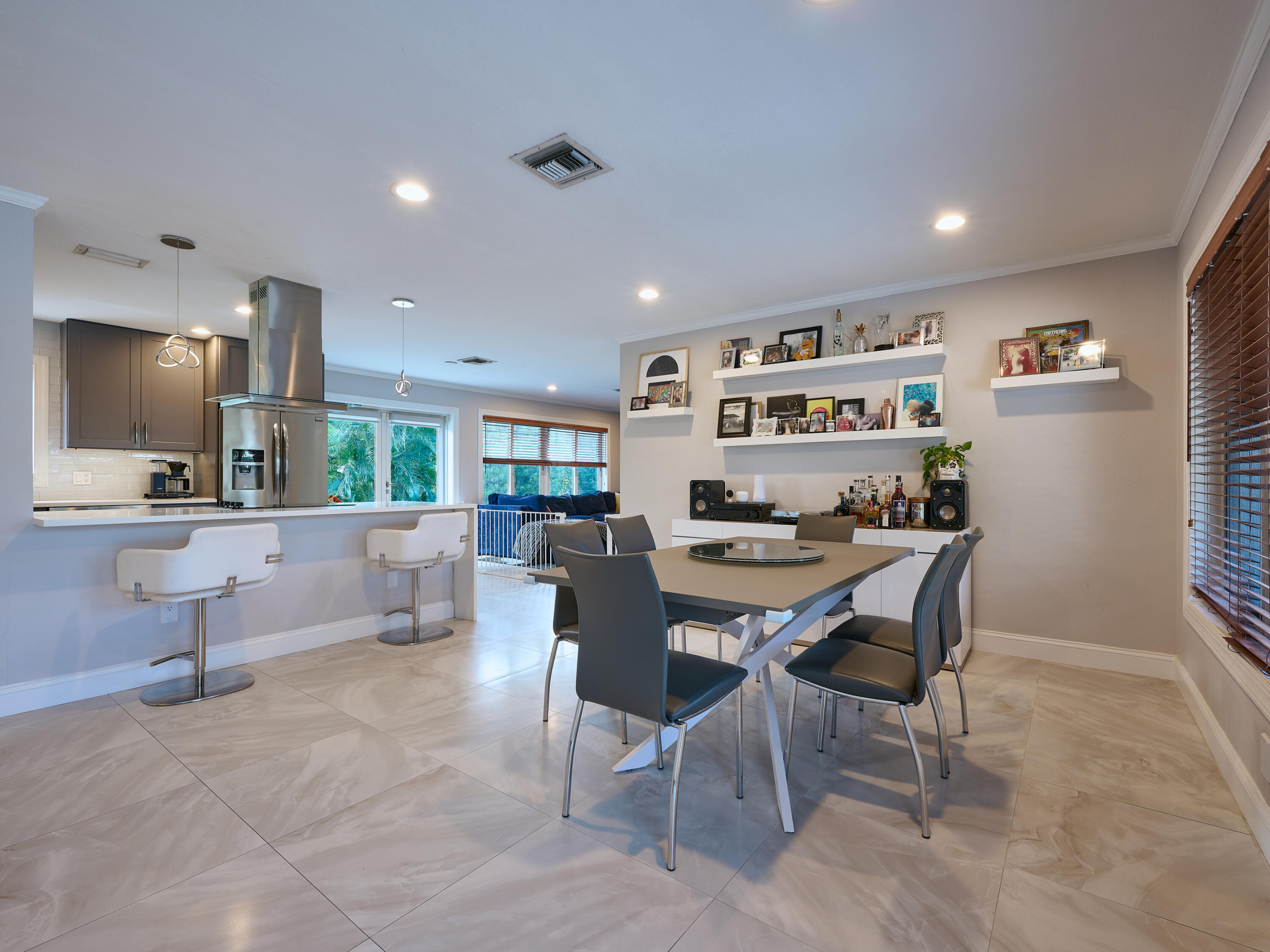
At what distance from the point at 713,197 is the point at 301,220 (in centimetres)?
211

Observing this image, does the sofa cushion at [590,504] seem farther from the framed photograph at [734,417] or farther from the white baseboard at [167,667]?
the white baseboard at [167,667]

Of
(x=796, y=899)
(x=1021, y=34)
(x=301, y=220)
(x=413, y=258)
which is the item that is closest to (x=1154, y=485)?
(x=1021, y=34)

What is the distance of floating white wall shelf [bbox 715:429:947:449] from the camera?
386 cm

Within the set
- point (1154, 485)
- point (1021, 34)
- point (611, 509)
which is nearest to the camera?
point (1021, 34)

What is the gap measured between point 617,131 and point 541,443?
7.69m

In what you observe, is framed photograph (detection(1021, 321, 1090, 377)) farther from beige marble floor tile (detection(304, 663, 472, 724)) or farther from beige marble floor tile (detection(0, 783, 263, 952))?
beige marble floor tile (detection(0, 783, 263, 952))

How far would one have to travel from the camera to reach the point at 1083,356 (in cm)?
339

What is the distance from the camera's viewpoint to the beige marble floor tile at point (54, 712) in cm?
269

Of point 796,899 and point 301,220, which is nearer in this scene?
point 796,899

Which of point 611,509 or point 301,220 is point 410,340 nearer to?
point 301,220

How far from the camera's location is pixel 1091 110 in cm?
212

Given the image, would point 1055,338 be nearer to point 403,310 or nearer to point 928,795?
point 928,795

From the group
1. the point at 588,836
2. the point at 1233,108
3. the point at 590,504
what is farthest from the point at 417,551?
the point at 590,504

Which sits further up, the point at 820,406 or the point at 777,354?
the point at 777,354
